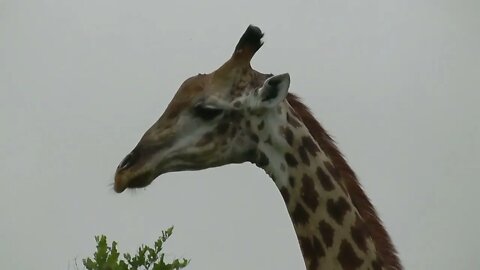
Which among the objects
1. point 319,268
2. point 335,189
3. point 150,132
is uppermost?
point 150,132

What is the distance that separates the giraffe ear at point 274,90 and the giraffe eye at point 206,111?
2.5 inches

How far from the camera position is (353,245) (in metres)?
1.05

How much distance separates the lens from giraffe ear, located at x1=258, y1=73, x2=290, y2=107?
1039 millimetres

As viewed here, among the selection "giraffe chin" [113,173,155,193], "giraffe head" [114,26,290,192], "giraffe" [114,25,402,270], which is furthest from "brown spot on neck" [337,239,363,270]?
"giraffe chin" [113,173,155,193]

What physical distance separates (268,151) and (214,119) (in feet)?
0.30

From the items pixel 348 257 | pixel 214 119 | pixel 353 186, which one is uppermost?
pixel 214 119

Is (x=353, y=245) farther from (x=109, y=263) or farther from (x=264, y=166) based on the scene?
(x=109, y=263)

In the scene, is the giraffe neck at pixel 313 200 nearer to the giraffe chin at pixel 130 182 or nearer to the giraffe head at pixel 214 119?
the giraffe head at pixel 214 119

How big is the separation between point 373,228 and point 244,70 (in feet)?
0.98

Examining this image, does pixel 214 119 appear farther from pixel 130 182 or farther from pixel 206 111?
pixel 130 182

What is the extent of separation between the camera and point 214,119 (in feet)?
3.48

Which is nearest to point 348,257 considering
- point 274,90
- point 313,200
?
point 313,200

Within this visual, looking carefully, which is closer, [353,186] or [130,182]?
[130,182]

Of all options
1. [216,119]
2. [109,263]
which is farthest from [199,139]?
[109,263]
